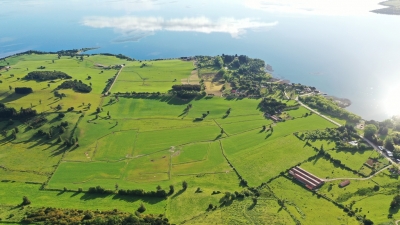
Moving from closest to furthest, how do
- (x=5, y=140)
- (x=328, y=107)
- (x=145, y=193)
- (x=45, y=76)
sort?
(x=145, y=193)
(x=5, y=140)
(x=328, y=107)
(x=45, y=76)

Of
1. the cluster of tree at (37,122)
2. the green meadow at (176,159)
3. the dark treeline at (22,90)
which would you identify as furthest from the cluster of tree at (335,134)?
the dark treeline at (22,90)

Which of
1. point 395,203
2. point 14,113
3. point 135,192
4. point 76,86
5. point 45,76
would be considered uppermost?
point 45,76

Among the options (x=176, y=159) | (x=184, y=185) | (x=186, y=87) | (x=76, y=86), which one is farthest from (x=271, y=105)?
(x=76, y=86)

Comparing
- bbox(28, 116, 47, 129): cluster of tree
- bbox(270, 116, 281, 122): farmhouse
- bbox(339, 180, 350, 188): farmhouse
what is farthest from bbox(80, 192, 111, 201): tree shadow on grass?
bbox(270, 116, 281, 122): farmhouse

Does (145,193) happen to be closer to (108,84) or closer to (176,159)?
(176,159)

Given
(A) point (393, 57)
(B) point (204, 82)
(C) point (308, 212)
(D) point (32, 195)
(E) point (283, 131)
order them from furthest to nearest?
(A) point (393, 57), (B) point (204, 82), (E) point (283, 131), (D) point (32, 195), (C) point (308, 212)

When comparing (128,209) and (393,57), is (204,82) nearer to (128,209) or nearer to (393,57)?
(128,209)

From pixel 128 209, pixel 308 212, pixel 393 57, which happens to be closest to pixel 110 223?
pixel 128 209

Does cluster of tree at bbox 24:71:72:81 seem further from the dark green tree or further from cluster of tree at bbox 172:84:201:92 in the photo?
the dark green tree
